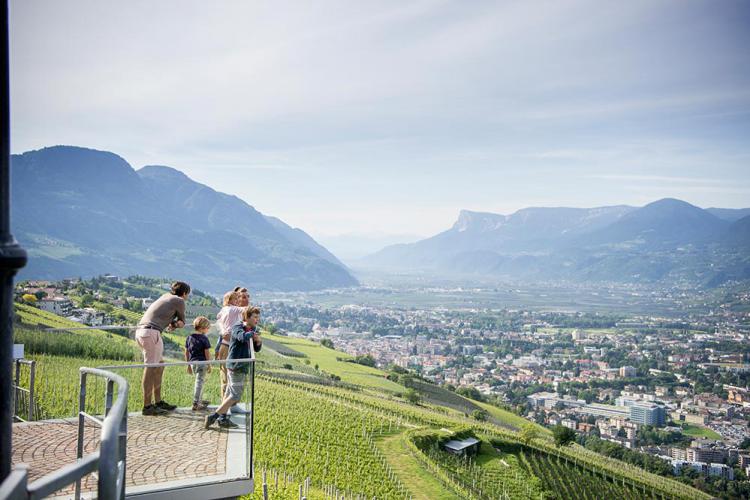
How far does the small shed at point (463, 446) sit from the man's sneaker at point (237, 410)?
73.1 feet

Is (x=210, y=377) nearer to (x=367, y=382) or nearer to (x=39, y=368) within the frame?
(x=39, y=368)

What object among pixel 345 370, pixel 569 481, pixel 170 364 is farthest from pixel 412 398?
pixel 170 364

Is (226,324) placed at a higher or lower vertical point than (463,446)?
higher

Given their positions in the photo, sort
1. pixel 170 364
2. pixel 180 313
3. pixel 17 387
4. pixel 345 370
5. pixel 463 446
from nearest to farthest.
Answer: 1. pixel 170 364
2. pixel 17 387
3. pixel 180 313
4. pixel 463 446
5. pixel 345 370

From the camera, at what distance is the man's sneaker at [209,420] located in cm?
651

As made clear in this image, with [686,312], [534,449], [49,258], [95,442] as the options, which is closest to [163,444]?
[95,442]

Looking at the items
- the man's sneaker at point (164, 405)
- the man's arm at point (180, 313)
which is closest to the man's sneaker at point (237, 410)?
the man's sneaker at point (164, 405)

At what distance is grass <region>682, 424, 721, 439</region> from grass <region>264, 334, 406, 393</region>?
3983 cm

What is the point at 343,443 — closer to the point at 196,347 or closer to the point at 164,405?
the point at 196,347

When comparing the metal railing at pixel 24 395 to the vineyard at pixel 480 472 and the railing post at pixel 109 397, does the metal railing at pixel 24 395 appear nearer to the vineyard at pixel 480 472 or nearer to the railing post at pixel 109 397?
the railing post at pixel 109 397

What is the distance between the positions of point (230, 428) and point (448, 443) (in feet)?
75.3

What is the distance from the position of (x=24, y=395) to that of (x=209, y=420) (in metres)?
2.53

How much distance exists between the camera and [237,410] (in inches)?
265

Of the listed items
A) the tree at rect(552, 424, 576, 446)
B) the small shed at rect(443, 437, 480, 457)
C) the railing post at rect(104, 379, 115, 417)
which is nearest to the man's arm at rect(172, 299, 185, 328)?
the railing post at rect(104, 379, 115, 417)
